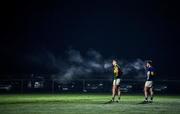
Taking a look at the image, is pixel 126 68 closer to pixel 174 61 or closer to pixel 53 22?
pixel 174 61

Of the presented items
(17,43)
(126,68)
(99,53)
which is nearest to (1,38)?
(17,43)

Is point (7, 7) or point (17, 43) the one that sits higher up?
point (7, 7)

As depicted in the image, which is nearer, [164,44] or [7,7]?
[164,44]

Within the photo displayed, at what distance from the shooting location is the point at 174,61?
184 ft

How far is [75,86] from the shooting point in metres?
42.2

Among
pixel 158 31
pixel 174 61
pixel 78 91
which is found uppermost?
pixel 158 31

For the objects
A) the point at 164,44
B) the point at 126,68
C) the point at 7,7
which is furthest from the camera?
the point at 7,7

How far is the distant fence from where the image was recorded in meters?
41.2

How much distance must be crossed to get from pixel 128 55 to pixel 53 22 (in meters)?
12.6

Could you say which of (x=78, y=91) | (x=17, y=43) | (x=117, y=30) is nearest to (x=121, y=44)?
(x=117, y=30)

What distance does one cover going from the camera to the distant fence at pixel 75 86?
41.2 metres

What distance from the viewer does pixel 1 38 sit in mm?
62188

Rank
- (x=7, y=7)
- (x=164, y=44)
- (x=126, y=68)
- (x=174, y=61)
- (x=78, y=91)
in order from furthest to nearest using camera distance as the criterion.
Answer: (x=7, y=7) → (x=164, y=44) → (x=174, y=61) → (x=126, y=68) → (x=78, y=91)

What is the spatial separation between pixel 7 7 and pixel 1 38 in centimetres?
439
